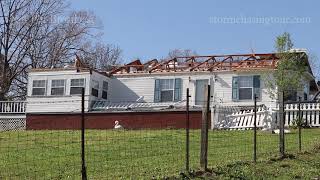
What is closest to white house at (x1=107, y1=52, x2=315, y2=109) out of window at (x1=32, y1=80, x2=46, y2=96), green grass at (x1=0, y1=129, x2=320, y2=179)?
window at (x1=32, y1=80, x2=46, y2=96)

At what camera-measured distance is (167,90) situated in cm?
3559

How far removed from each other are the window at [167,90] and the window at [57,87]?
5.91 meters

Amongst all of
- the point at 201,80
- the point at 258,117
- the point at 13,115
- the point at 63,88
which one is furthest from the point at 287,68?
the point at 13,115

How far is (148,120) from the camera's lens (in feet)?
110

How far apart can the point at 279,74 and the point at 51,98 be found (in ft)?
52.1

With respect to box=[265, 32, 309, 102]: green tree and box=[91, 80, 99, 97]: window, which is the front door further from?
box=[265, 32, 309, 102]: green tree

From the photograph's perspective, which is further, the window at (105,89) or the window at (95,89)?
the window at (105,89)

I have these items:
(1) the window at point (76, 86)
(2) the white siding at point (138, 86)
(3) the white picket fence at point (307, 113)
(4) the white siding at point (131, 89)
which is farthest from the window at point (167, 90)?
(3) the white picket fence at point (307, 113)

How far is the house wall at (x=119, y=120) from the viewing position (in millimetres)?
32719

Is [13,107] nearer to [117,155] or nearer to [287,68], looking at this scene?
[287,68]

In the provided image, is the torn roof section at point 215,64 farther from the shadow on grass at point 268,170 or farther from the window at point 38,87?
the shadow on grass at point 268,170

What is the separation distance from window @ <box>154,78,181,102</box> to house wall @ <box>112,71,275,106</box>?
9.8 inches

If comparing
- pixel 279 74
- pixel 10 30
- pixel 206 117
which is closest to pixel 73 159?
pixel 206 117

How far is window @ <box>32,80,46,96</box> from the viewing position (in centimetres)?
3703
